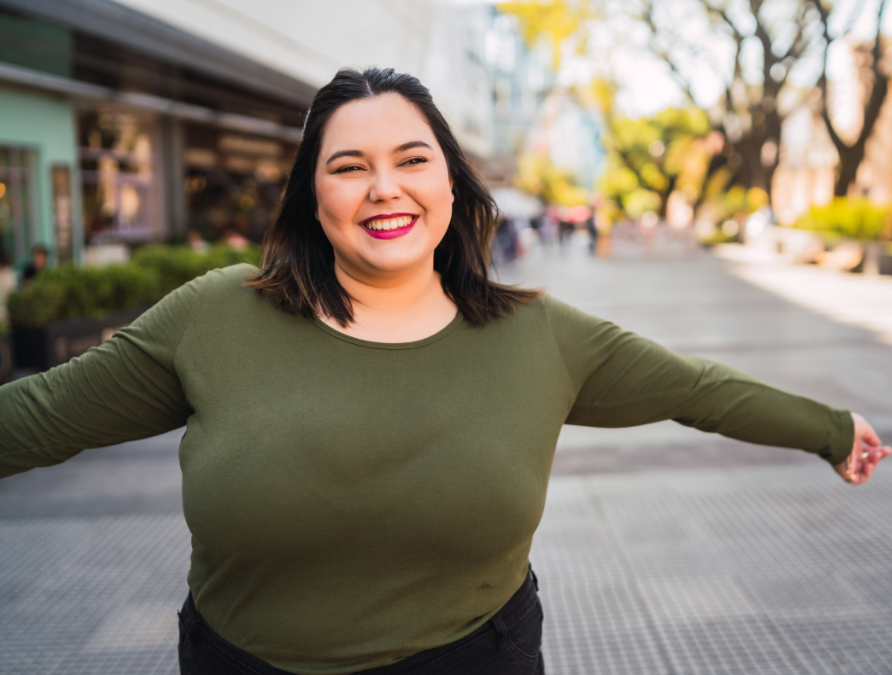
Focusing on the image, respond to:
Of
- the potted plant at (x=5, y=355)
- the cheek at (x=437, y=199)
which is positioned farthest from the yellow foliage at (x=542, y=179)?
the cheek at (x=437, y=199)

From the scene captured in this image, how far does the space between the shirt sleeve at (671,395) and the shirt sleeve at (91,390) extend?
0.81 meters

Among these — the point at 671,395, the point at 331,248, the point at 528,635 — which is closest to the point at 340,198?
the point at 331,248

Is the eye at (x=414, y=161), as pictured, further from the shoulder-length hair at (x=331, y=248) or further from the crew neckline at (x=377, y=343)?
the crew neckline at (x=377, y=343)

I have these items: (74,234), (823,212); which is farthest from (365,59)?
(823,212)

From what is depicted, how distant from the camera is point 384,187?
1.60 metres

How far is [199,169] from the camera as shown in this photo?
19.3m

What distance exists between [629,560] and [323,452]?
2.62m

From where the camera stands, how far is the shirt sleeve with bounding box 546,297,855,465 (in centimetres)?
179

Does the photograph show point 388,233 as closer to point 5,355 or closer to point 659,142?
point 5,355

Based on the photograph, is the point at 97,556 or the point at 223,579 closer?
the point at 223,579

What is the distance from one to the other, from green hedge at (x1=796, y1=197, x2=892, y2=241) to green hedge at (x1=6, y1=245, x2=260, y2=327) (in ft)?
49.2

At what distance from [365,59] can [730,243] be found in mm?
16877

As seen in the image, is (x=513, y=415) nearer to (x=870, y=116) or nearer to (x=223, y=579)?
(x=223, y=579)

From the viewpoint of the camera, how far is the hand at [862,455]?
1.97 m
